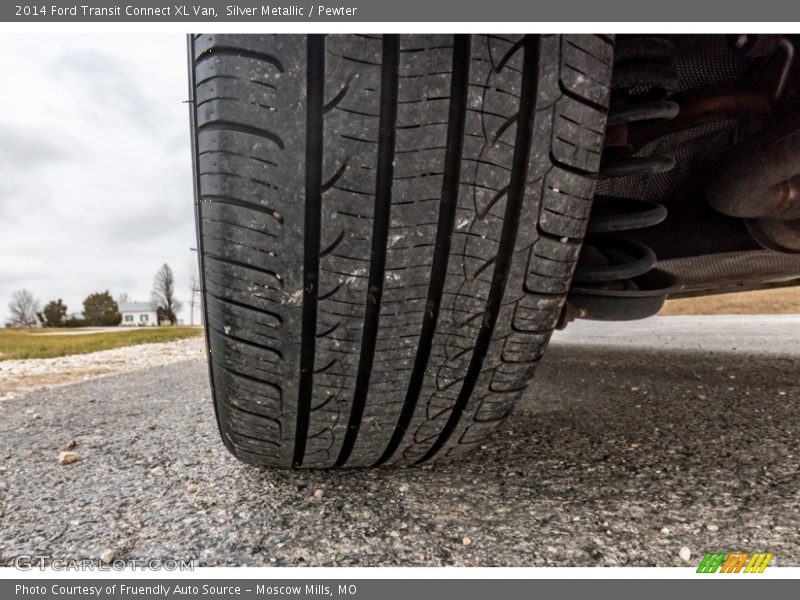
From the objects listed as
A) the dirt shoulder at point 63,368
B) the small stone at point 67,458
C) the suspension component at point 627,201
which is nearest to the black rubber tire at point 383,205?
the suspension component at point 627,201

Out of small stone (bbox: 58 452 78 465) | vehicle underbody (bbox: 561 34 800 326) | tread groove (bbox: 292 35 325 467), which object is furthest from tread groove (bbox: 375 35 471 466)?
small stone (bbox: 58 452 78 465)

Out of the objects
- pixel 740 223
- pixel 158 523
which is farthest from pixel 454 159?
pixel 740 223

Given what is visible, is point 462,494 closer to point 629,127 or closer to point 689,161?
point 629,127

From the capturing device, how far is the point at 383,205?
501 millimetres

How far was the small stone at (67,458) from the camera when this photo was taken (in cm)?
92

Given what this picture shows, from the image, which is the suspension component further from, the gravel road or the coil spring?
the gravel road

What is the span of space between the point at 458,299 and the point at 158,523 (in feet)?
1.73

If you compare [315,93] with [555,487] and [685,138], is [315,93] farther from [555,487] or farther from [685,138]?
[685,138]

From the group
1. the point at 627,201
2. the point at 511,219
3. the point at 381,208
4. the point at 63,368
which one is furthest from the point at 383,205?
the point at 63,368

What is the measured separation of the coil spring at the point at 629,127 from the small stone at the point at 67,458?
1.00 meters

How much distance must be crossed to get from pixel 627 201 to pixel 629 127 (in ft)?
0.37

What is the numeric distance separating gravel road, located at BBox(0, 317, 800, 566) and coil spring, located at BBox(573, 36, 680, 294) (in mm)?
325

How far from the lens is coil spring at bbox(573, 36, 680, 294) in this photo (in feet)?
1.90

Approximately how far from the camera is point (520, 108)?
478mm
